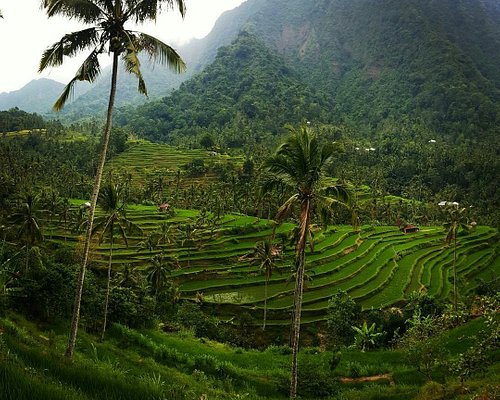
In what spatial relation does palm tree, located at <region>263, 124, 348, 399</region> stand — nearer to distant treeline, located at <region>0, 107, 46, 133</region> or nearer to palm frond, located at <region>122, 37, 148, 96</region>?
palm frond, located at <region>122, 37, 148, 96</region>

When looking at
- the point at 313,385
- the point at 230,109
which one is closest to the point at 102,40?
the point at 313,385

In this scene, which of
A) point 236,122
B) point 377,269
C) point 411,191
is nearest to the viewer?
point 377,269

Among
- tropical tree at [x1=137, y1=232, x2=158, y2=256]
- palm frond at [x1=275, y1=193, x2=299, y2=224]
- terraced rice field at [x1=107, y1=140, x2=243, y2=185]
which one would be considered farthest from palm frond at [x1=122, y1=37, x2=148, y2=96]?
terraced rice field at [x1=107, y1=140, x2=243, y2=185]

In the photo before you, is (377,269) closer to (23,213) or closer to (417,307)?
(417,307)

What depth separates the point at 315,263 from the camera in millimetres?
47188

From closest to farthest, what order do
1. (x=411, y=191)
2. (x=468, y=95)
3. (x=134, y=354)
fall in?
(x=134, y=354) → (x=411, y=191) → (x=468, y=95)

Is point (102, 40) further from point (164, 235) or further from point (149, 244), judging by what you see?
point (164, 235)

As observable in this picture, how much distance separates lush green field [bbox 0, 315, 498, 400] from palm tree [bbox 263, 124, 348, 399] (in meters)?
3.18

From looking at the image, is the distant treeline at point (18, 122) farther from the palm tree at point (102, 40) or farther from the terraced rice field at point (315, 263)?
the palm tree at point (102, 40)

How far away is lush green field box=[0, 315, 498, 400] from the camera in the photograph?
9320mm

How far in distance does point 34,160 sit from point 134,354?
8137 cm

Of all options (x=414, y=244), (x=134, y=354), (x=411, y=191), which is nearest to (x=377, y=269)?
(x=414, y=244)

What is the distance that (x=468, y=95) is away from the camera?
172625 millimetres

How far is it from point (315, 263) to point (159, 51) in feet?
127
